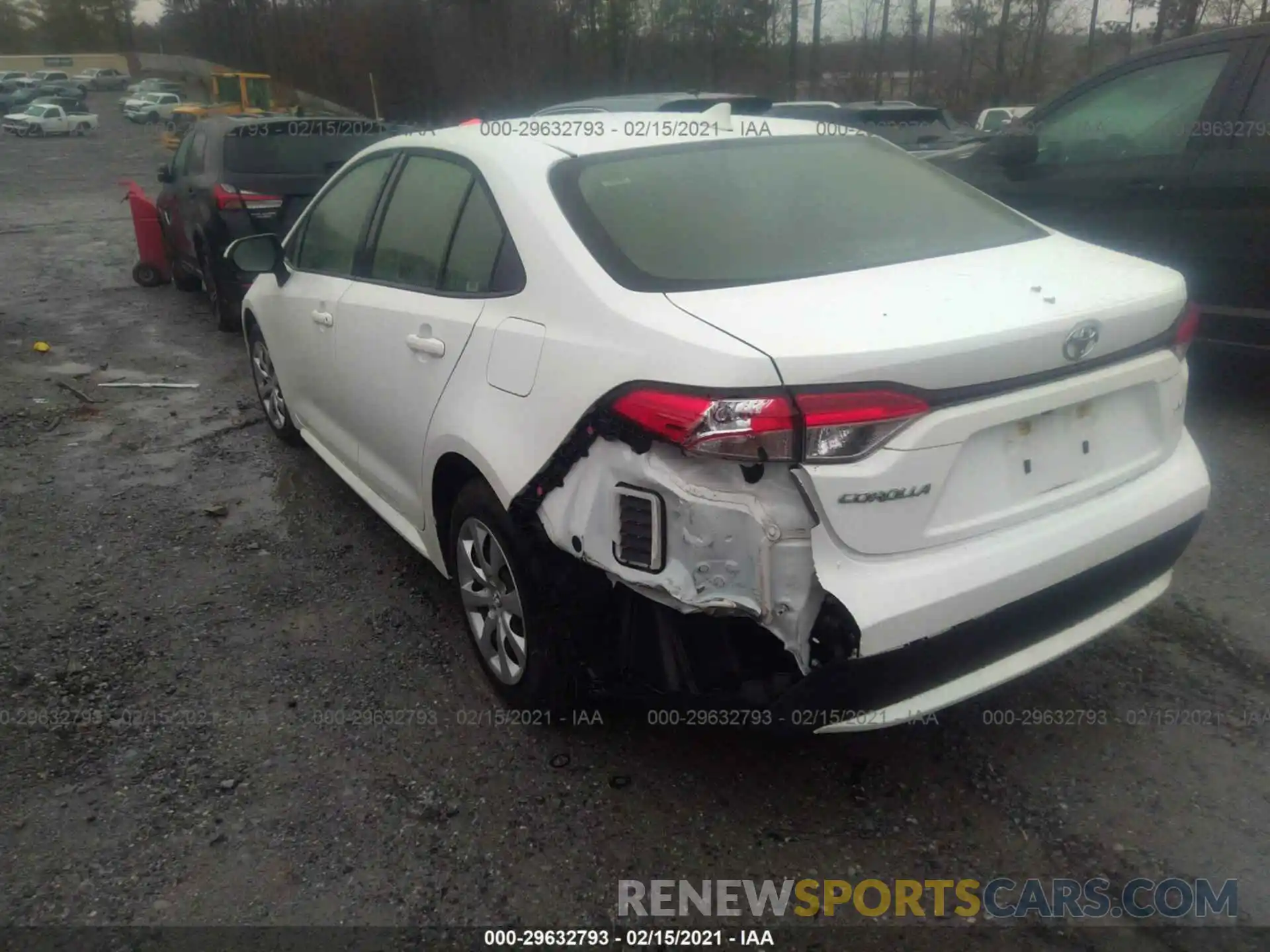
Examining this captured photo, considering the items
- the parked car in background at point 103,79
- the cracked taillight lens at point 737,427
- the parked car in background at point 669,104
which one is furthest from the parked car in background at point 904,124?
the parked car in background at point 103,79

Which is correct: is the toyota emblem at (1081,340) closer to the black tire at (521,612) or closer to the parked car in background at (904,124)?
the black tire at (521,612)

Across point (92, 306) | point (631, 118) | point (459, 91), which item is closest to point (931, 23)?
point (459, 91)

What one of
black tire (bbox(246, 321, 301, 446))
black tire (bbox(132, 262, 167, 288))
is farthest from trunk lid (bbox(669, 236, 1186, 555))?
black tire (bbox(132, 262, 167, 288))

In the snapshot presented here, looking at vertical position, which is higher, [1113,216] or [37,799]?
[1113,216]

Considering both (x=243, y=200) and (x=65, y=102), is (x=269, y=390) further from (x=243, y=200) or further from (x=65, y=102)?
(x=65, y=102)

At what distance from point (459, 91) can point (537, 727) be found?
140ft

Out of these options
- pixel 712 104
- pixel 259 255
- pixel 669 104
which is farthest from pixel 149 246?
pixel 259 255

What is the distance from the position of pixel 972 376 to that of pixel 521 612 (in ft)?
4.29

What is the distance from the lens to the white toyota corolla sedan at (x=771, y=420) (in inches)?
80.4

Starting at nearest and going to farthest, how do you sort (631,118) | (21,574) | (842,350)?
1. (842,350)
2. (631,118)
3. (21,574)

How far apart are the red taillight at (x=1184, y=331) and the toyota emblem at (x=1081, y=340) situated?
443mm

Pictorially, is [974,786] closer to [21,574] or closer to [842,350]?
[842,350]

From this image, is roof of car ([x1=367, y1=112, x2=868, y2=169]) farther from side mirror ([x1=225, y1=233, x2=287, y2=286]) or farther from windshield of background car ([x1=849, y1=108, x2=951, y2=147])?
windshield of background car ([x1=849, y1=108, x2=951, y2=147])

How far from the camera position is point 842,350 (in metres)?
2.03
